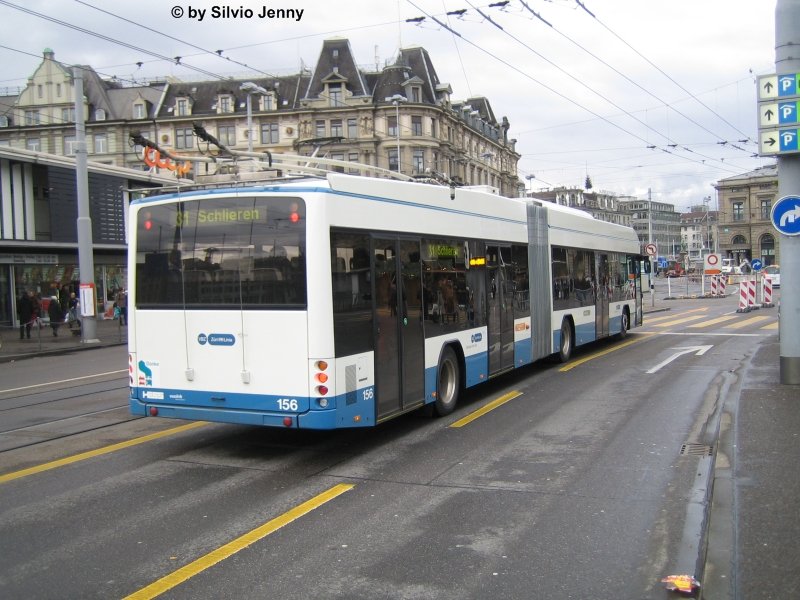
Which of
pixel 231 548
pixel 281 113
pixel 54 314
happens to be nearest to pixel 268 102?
pixel 281 113

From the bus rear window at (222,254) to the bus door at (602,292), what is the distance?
11.5m

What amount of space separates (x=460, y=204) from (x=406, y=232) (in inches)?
74.4

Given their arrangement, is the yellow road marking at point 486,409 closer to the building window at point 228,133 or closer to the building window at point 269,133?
the building window at point 269,133

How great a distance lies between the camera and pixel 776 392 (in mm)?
10469

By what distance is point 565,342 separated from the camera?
50.1ft

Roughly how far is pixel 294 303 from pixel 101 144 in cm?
7732

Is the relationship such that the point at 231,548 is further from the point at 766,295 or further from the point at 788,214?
the point at 766,295

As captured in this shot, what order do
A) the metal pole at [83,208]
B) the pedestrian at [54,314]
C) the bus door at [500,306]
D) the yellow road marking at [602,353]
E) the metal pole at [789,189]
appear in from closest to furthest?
the metal pole at [789,189] → the bus door at [500,306] → the yellow road marking at [602,353] → the metal pole at [83,208] → the pedestrian at [54,314]

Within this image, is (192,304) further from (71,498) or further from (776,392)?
(776,392)

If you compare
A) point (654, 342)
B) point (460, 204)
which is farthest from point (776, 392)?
point (654, 342)

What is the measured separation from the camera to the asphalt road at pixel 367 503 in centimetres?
456

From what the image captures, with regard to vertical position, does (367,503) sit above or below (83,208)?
below

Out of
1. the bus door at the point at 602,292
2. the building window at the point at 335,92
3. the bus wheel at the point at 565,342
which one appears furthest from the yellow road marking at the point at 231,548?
the building window at the point at 335,92

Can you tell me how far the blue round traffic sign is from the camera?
33.9ft
